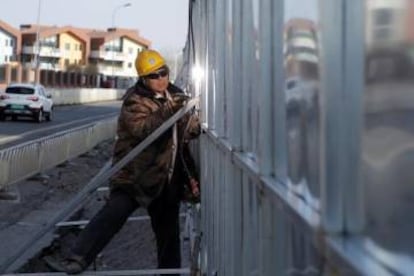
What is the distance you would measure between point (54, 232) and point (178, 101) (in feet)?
16.2

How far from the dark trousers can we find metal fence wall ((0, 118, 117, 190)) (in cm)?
718

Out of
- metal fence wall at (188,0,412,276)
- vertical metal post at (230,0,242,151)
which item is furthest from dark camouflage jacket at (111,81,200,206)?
vertical metal post at (230,0,242,151)

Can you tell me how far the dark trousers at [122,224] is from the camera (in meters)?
6.90

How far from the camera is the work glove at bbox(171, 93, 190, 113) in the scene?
276 inches

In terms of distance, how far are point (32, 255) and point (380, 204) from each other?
8.70 metres

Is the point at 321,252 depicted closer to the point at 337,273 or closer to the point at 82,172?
the point at 337,273

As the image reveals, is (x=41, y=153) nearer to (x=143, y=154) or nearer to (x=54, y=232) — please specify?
(x=54, y=232)

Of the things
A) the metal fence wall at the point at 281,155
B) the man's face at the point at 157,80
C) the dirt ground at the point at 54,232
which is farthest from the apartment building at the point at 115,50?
the metal fence wall at the point at 281,155

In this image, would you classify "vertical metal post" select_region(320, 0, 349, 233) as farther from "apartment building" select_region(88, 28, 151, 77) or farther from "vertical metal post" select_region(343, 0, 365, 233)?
"apartment building" select_region(88, 28, 151, 77)

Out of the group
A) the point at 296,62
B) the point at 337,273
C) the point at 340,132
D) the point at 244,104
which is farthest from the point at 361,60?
the point at 244,104

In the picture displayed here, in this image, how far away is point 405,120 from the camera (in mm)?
1457

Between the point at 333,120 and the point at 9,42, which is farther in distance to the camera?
the point at 9,42

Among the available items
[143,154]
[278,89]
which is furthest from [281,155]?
[143,154]

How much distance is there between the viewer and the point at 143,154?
698cm
